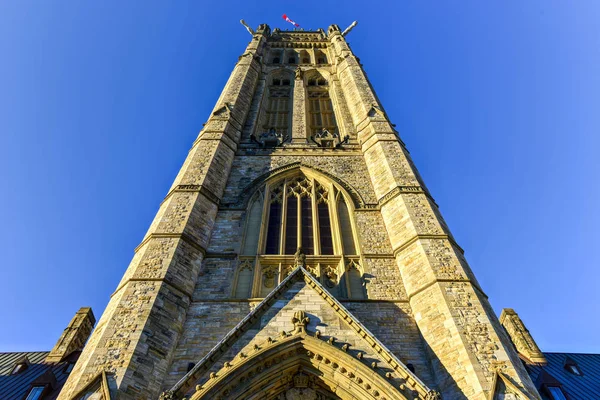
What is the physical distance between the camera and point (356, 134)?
16.9 meters

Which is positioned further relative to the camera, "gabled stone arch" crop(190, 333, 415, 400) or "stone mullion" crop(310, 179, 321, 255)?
"stone mullion" crop(310, 179, 321, 255)

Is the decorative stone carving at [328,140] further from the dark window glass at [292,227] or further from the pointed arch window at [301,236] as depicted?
the dark window glass at [292,227]

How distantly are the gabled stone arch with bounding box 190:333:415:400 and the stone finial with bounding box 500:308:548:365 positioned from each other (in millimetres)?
9688

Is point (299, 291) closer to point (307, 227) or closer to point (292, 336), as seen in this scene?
point (292, 336)

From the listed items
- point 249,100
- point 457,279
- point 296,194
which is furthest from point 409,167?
point 249,100

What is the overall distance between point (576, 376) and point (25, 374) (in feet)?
54.1

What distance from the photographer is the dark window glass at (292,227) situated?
37.5ft

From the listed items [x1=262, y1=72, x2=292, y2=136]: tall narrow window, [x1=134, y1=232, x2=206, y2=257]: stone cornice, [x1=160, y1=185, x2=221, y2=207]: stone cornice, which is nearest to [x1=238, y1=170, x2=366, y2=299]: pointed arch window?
[x1=160, y1=185, x2=221, y2=207]: stone cornice

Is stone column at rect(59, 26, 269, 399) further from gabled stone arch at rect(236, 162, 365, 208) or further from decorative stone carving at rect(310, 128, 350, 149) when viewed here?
decorative stone carving at rect(310, 128, 350, 149)

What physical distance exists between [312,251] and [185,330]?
3.95 meters

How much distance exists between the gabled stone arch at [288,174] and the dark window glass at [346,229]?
32cm

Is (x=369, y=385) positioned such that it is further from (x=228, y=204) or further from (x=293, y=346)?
(x=228, y=204)

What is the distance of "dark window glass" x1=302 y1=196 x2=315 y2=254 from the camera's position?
11.4 metres

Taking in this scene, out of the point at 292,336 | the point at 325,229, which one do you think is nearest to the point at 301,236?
the point at 325,229
